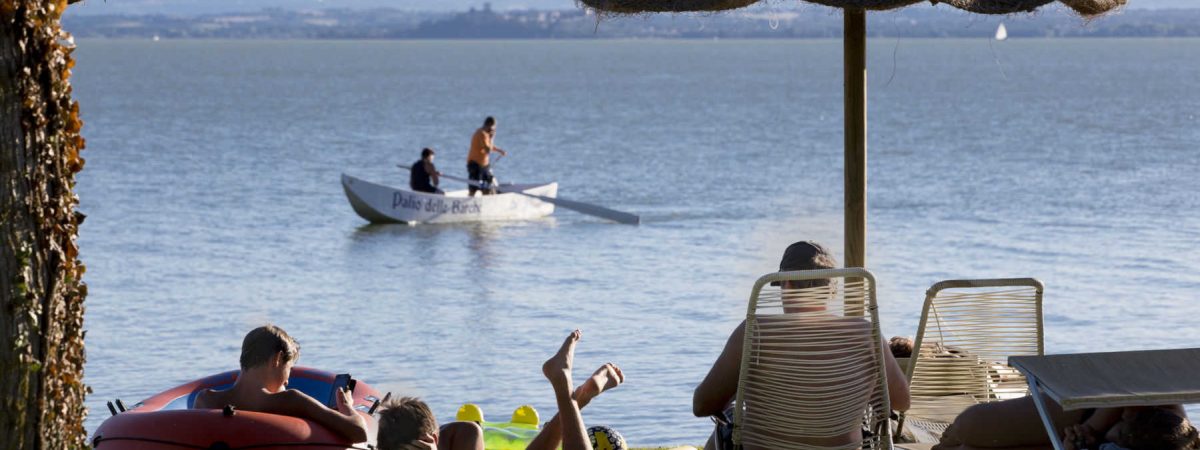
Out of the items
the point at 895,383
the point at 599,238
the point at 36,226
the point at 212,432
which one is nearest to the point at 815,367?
the point at 895,383

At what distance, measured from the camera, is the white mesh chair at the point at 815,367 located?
3896 mm

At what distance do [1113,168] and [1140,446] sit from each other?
99.4 ft

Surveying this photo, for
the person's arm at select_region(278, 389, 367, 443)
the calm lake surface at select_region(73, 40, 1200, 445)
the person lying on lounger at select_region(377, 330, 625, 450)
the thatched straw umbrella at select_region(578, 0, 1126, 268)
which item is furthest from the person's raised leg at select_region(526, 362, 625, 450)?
the calm lake surface at select_region(73, 40, 1200, 445)

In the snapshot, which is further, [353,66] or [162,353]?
[353,66]

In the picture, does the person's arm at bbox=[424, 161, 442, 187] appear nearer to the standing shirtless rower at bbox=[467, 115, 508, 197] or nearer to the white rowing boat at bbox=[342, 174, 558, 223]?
the white rowing boat at bbox=[342, 174, 558, 223]

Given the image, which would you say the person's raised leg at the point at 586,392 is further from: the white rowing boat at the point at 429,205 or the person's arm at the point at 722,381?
the white rowing boat at the point at 429,205

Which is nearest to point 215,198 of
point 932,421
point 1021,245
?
point 1021,245

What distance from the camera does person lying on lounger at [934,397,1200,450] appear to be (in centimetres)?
365

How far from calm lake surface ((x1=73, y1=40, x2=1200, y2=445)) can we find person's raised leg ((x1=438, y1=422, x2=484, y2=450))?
135 inches

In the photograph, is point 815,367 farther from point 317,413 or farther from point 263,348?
point 263,348

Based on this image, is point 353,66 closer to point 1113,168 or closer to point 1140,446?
point 1113,168

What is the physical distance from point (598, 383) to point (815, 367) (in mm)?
633

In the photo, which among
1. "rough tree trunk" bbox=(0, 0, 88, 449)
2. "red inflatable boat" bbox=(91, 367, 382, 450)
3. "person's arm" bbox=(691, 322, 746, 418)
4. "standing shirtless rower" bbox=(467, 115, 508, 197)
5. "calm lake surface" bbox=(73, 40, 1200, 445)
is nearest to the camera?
"rough tree trunk" bbox=(0, 0, 88, 449)

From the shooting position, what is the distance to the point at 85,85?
84.9 metres
